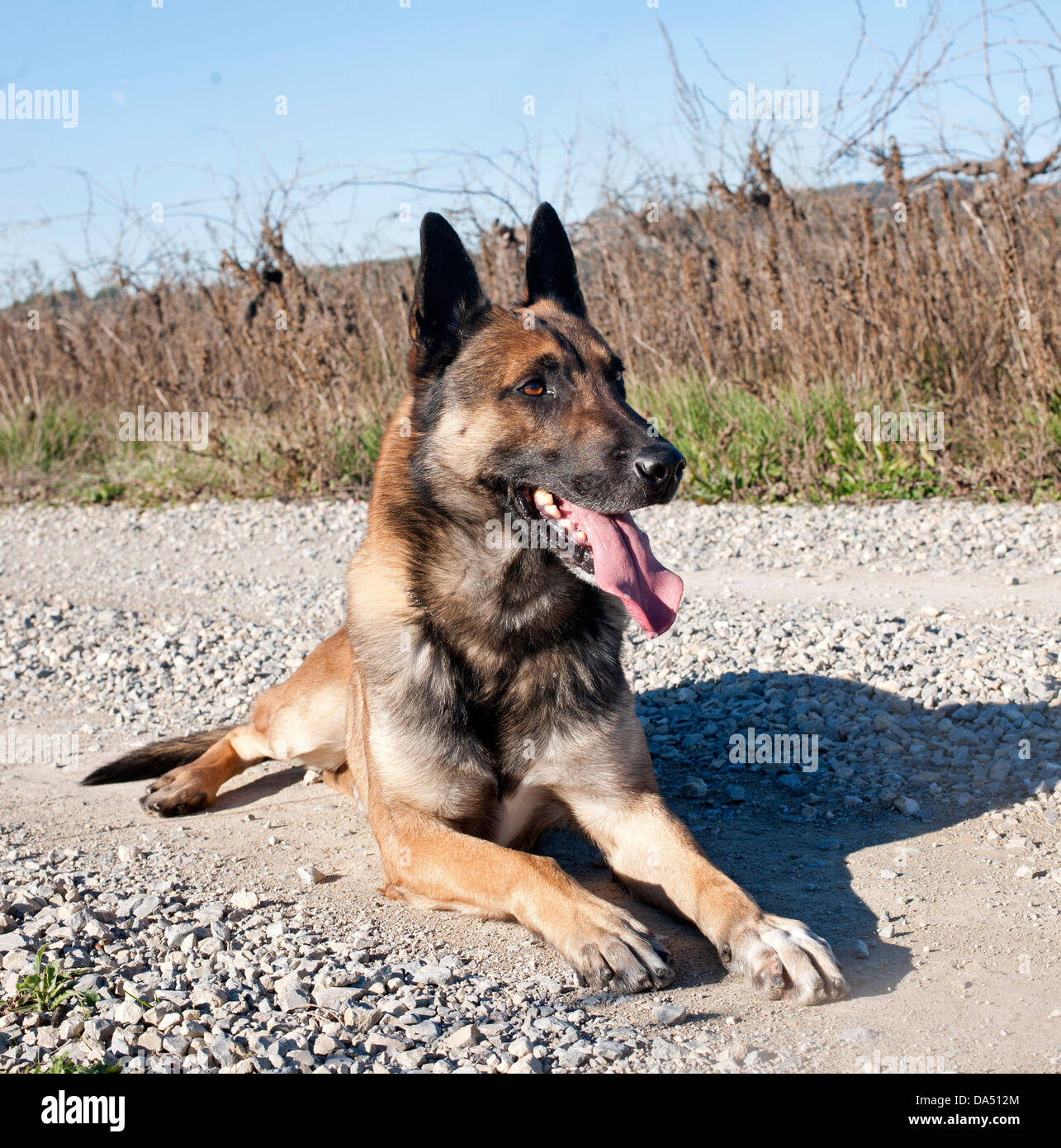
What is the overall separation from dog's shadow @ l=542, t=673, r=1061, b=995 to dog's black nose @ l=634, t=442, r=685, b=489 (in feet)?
4.44

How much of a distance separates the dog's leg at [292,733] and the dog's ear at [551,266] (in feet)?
5.42

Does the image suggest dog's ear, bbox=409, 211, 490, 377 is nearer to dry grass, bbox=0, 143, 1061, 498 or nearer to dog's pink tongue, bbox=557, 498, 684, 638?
dog's pink tongue, bbox=557, 498, 684, 638

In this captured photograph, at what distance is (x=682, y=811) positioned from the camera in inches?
163

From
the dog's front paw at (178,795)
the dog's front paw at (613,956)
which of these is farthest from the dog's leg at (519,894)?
the dog's front paw at (178,795)

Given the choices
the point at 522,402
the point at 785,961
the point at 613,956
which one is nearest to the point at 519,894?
the point at 613,956

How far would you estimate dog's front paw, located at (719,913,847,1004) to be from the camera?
2.65 metres

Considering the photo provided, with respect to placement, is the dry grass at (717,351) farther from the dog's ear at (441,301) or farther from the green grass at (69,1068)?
the green grass at (69,1068)

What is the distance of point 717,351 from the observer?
34.2ft

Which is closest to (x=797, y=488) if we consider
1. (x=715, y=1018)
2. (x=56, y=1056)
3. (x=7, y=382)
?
(x=715, y=1018)

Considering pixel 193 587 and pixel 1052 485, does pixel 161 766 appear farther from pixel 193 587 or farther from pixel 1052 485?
pixel 1052 485

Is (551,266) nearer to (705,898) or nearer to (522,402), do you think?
(522,402)

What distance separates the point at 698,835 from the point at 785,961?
1208mm

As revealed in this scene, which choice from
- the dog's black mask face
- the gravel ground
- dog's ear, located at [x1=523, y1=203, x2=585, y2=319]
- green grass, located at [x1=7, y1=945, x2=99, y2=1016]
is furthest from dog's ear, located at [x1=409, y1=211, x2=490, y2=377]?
green grass, located at [x1=7, y1=945, x2=99, y2=1016]

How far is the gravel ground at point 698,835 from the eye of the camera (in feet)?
8.20
